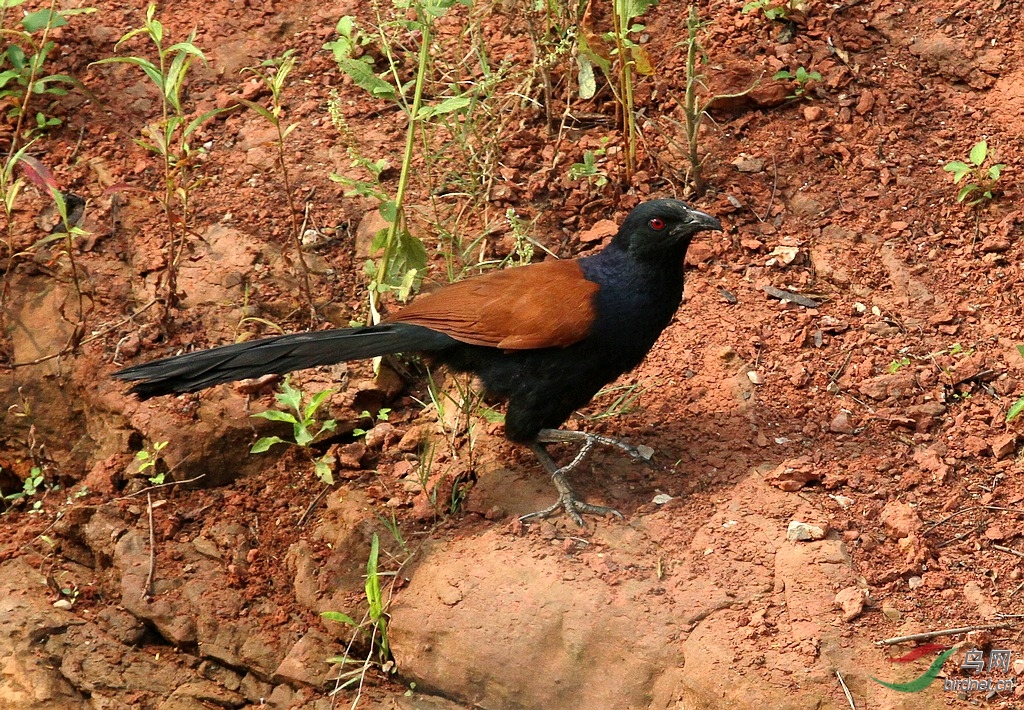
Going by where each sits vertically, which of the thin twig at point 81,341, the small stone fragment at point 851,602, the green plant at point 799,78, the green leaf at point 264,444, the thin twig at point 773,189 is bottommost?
the small stone fragment at point 851,602

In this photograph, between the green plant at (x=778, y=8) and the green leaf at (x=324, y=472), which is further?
the green plant at (x=778, y=8)

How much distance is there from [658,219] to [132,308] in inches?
101

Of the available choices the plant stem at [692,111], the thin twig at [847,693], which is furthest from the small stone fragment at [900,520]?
the plant stem at [692,111]

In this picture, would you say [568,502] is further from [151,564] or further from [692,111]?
[692,111]

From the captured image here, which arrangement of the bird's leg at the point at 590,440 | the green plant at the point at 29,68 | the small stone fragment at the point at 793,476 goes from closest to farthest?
the small stone fragment at the point at 793,476 < the bird's leg at the point at 590,440 < the green plant at the point at 29,68

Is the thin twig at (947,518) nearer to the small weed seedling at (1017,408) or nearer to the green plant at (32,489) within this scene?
the small weed seedling at (1017,408)

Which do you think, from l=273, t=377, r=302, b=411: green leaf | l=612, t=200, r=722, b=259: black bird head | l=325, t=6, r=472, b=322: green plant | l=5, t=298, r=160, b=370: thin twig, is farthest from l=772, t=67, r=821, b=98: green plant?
l=5, t=298, r=160, b=370: thin twig

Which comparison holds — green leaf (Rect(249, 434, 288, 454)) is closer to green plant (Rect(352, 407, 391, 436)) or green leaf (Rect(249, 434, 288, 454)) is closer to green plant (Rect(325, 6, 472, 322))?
green plant (Rect(352, 407, 391, 436))

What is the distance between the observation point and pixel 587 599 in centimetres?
375

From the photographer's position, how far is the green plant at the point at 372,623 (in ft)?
12.8

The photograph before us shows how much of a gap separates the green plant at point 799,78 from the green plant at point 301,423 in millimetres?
2752

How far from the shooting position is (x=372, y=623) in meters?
3.99

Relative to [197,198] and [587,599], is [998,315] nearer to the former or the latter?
[587,599]

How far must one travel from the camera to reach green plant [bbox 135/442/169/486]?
4.61 meters
